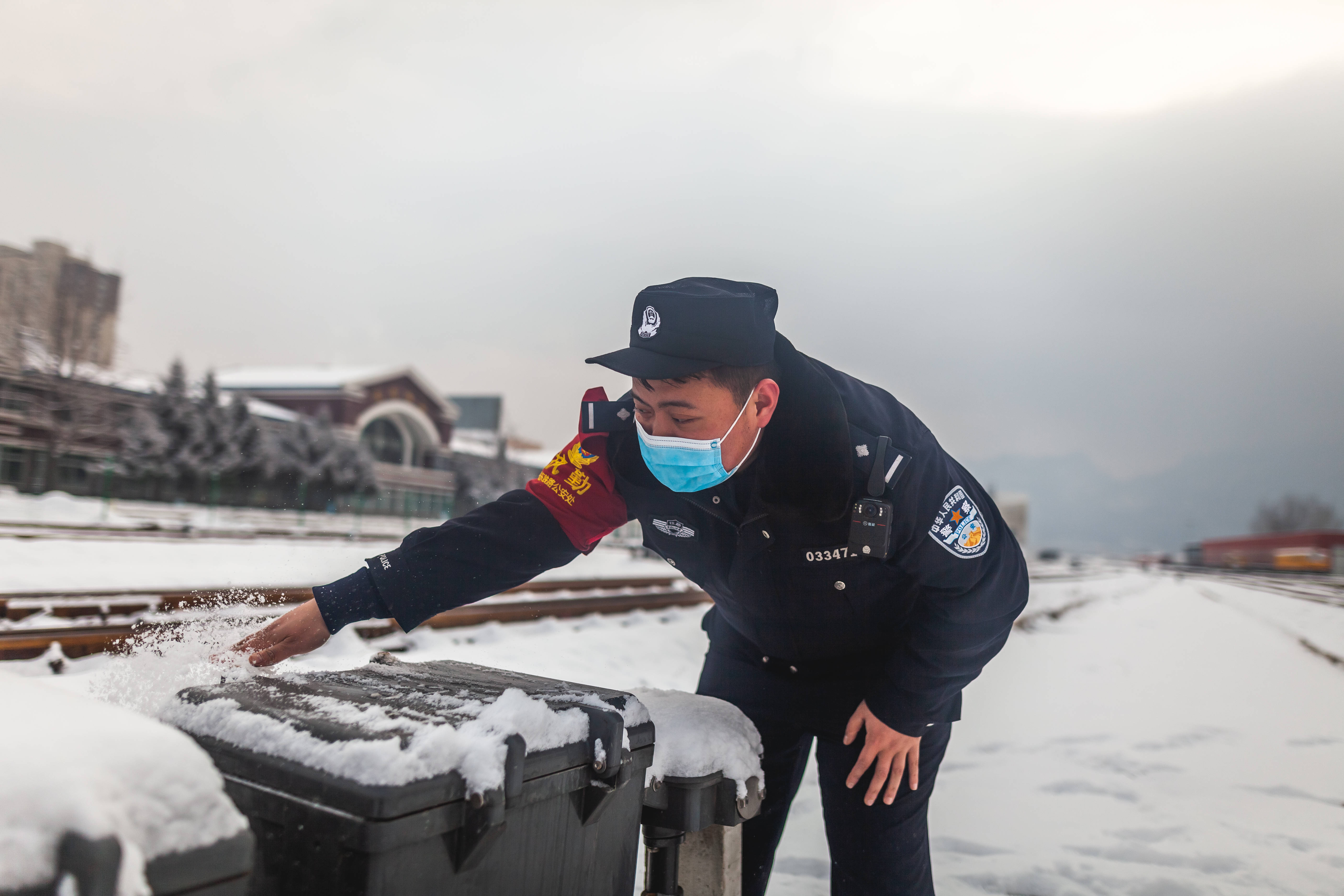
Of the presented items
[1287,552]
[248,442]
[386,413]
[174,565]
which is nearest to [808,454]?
[174,565]

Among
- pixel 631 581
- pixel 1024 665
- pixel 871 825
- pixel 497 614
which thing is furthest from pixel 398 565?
pixel 631 581

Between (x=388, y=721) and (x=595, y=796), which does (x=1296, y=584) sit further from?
(x=388, y=721)

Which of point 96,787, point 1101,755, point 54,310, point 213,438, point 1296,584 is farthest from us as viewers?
point 213,438

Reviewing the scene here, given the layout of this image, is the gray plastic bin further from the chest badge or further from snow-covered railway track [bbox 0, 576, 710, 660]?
snow-covered railway track [bbox 0, 576, 710, 660]

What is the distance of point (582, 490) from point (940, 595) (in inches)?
38.7

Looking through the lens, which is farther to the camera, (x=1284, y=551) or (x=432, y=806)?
(x=1284, y=551)

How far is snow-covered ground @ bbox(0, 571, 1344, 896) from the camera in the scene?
11.7ft

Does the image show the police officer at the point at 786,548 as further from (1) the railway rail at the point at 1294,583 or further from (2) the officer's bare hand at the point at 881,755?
(1) the railway rail at the point at 1294,583

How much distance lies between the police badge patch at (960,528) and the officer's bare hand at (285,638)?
4.96ft

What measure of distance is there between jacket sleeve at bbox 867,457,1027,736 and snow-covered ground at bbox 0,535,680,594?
8.59ft

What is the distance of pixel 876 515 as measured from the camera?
1941mm

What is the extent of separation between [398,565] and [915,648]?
1.34 m

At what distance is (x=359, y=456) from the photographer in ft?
131

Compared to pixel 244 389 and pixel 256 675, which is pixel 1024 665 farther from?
pixel 244 389
